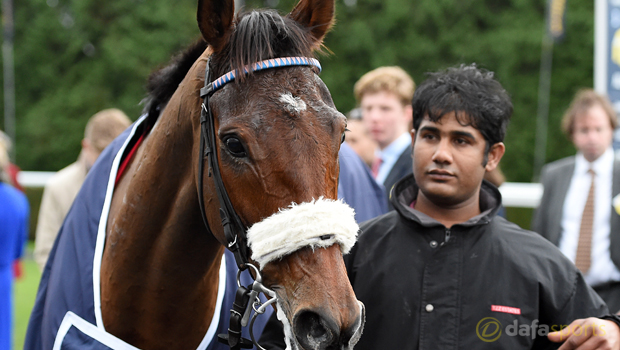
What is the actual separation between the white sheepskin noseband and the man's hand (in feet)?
2.52

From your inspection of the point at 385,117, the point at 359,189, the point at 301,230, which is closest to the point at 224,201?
the point at 301,230

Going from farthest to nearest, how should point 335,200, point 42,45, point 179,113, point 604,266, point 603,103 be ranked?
point 42,45 < point 603,103 < point 604,266 < point 179,113 < point 335,200

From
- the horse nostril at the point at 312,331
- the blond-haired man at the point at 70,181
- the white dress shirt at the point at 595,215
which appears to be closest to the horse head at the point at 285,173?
the horse nostril at the point at 312,331

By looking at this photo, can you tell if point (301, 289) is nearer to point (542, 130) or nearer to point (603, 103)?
point (603, 103)

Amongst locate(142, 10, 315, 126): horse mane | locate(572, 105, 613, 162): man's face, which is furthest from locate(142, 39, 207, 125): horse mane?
locate(572, 105, 613, 162): man's face

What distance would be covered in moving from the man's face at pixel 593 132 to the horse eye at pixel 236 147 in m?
3.13

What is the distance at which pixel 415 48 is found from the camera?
18.5 metres

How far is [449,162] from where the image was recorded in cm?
201

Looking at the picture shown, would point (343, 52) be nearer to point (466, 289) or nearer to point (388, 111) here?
point (388, 111)

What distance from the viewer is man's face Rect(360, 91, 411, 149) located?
4.38 m

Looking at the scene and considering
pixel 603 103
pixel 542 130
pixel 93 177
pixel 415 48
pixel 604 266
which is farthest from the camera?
pixel 415 48

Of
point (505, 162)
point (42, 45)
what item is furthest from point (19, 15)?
point (505, 162)

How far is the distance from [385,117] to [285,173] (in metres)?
2.97

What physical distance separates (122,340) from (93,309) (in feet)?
0.53
